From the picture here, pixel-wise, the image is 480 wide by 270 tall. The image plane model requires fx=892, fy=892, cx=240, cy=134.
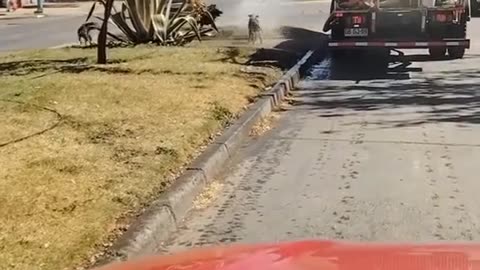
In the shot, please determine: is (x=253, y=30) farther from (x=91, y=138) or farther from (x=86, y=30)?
(x=91, y=138)

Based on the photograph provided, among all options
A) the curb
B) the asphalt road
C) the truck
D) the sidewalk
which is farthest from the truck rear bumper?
the sidewalk

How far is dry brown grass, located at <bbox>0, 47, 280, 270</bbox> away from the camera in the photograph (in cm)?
567

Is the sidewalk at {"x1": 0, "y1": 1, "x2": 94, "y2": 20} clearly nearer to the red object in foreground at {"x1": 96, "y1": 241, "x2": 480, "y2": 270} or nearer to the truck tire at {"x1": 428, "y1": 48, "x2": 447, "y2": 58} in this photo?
the truck tire at {"x1": 428, "y1": 48, "x2": 447, "y2": 58}

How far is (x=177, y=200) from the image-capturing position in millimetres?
6711

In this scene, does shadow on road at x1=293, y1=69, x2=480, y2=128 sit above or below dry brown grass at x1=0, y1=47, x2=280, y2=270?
below

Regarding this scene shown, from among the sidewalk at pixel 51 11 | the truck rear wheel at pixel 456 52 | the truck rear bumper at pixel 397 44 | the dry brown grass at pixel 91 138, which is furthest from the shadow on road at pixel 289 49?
the sidewalk at pixel 51 11

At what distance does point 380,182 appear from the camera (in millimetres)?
7699

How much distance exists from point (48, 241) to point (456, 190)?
3.58m

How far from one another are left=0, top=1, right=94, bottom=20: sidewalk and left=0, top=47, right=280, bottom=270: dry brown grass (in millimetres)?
27547

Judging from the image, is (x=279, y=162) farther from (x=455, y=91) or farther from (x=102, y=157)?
(x=455, y=91)

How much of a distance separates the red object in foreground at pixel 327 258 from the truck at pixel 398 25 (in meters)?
14.6

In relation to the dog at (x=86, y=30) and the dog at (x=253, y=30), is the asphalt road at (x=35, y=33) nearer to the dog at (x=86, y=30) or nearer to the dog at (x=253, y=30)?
the dog at (x=86, y=30)

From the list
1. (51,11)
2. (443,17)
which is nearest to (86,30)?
(443,17)

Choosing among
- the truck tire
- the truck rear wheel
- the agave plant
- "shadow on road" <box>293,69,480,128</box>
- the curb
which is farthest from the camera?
the truck tire
